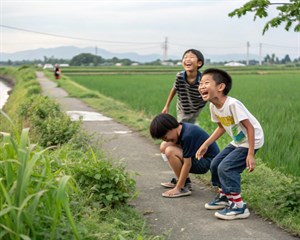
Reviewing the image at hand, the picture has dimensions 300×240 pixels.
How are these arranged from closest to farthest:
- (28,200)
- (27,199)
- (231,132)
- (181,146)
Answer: (27,199) < (28,200) < (231,132) < (181,146)

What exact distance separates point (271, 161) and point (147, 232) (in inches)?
88.6

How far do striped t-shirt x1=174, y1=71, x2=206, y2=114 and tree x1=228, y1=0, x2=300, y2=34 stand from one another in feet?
9.06

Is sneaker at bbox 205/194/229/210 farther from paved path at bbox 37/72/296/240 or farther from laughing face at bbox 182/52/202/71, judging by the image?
laughing face at bbox 182/52/202/71

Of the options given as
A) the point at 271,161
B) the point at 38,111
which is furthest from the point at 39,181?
the point at 38,111

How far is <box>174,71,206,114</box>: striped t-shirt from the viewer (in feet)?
16.8

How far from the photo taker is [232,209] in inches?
158

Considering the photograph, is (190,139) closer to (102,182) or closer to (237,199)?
(237,199)

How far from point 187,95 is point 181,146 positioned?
85 centimetres

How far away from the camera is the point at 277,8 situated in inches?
301

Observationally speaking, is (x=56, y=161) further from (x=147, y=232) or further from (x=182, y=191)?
(x=182, y=191)

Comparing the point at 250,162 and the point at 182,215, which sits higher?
the point at 250,162

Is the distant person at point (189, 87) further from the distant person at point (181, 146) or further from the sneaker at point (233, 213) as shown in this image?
the sneaker at point (233, 213)

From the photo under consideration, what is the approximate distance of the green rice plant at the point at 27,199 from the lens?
2.37 m

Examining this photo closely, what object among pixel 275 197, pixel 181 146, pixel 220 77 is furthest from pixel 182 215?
pixel 220 77
